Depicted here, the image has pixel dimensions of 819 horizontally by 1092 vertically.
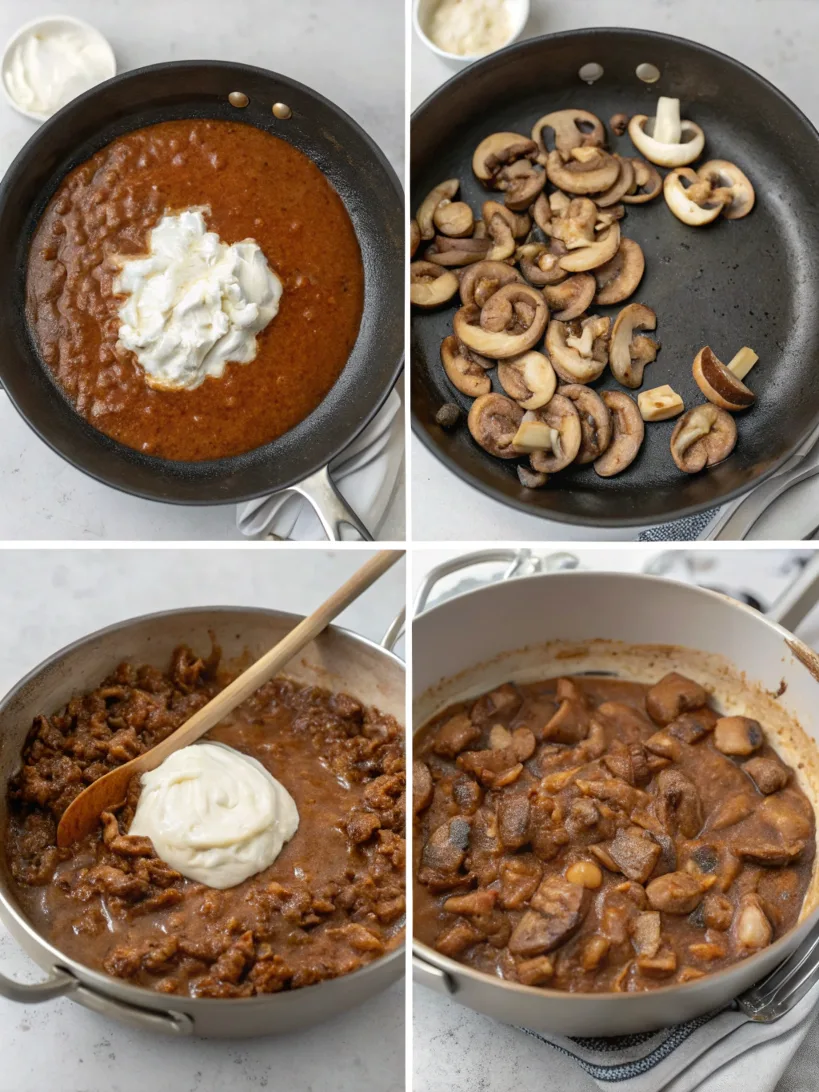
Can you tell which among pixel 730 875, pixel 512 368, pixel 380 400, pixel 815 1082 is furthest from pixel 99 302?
pixel 815 1082

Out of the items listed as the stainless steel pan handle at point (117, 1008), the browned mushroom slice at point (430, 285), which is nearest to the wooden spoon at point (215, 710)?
the stainless steel pan handle at point (117, 1008)

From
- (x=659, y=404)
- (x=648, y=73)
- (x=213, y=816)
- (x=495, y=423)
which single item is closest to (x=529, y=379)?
(x=495, y=423)

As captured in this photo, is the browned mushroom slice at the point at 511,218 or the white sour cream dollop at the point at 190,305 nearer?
the white sour cream dollop at the point at 190,305

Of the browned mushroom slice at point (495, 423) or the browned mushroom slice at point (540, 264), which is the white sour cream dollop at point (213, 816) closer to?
the browned mushroom slice at point (495, 423)

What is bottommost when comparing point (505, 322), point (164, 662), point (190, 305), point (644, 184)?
point (164, 662)

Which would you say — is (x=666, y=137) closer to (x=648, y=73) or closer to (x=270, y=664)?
Result: (x=648, y=73)

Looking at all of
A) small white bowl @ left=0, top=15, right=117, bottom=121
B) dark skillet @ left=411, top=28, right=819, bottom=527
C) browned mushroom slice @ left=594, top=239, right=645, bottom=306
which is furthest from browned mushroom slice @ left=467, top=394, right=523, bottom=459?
small white bowl @ left=0, top=15, right=117, bottom=121

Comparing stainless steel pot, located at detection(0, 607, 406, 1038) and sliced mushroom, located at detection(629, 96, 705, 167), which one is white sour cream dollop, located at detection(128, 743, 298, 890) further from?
sliced mushroom, located at detection(629, 96, 705, 167)
